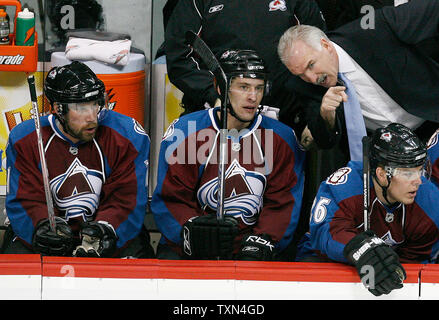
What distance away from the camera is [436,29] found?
12.0ft

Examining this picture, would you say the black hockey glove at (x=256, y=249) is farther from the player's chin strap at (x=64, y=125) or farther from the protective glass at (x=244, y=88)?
the player's chin strap at (x=64, y=125)

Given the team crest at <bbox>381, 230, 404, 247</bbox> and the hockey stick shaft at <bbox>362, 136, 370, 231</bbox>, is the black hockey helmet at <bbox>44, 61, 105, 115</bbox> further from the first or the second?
the team crest at <bbox>381, 230, 404, 247</bbox>

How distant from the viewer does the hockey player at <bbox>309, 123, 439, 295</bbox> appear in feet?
10.8

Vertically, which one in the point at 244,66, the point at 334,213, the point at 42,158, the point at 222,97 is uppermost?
the point at 244,66

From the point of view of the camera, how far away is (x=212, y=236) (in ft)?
11.3

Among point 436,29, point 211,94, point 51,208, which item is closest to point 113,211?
point 51,208

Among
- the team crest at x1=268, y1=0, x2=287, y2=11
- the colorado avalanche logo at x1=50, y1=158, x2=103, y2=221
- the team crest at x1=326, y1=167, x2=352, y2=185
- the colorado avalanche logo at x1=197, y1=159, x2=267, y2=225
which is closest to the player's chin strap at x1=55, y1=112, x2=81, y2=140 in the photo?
the colorado avalanche logo at x1=50, y1=158, x2=103, y2=221

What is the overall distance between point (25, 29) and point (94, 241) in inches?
53.6

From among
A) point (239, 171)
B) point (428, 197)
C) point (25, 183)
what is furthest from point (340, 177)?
point (25, 183)

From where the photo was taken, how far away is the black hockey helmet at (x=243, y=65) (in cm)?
360

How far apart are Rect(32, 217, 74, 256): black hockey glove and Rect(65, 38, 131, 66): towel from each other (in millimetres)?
1184

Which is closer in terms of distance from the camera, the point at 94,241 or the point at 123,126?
the point at 94,241

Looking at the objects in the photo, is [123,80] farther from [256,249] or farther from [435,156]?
[435,156]

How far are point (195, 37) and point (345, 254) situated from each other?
1.06 metres
